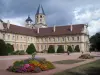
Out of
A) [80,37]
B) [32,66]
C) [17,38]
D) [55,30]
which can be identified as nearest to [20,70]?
[32,66]

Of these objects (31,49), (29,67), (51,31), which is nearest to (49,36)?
(51,31)

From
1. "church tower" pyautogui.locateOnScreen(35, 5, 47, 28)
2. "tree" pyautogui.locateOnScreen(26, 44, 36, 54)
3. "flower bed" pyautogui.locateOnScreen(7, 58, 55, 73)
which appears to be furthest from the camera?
"church tower" pyautogui.locateOnScreen(35, 5, 47, 28)

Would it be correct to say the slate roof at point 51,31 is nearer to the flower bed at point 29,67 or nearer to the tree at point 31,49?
the tree at point 31,49

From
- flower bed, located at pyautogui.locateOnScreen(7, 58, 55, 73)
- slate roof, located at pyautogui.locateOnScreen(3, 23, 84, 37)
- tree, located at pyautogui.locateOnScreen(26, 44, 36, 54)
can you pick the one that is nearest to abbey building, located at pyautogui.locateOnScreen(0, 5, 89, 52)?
slate roof, located at pyautogui.locateOnScreen(3, 23, 84, 37)

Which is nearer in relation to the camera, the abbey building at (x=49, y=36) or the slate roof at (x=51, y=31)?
the abbey building at (x=49, y=36)

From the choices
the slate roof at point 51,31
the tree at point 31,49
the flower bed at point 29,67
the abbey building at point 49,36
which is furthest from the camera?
the slate roof at point 51,31

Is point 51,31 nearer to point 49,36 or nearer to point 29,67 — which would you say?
point 49,36

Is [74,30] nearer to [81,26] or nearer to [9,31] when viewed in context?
[81,26]

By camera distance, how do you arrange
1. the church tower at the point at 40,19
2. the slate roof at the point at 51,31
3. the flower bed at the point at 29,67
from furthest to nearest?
the church tower at the point at 40,19 → the slate roof at the point at 51,31 → the flower bed at the point at 29,67

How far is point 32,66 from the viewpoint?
13883 mm

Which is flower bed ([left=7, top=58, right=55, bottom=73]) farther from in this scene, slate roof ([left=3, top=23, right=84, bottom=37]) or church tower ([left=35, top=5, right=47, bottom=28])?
church tower ([left=35, top=5, right=47, bottom=28])

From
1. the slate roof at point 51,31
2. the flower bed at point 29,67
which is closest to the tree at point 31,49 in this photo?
the slate roof at point 51,31

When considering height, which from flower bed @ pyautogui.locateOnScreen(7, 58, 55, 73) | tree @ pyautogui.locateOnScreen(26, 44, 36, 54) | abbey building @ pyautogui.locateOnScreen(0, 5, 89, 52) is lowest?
flower bed @ pyautogui.locateOnScreen(7, 58, 55, 73)

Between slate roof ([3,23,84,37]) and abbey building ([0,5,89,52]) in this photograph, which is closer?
abbey building ([0,5,89,52])
